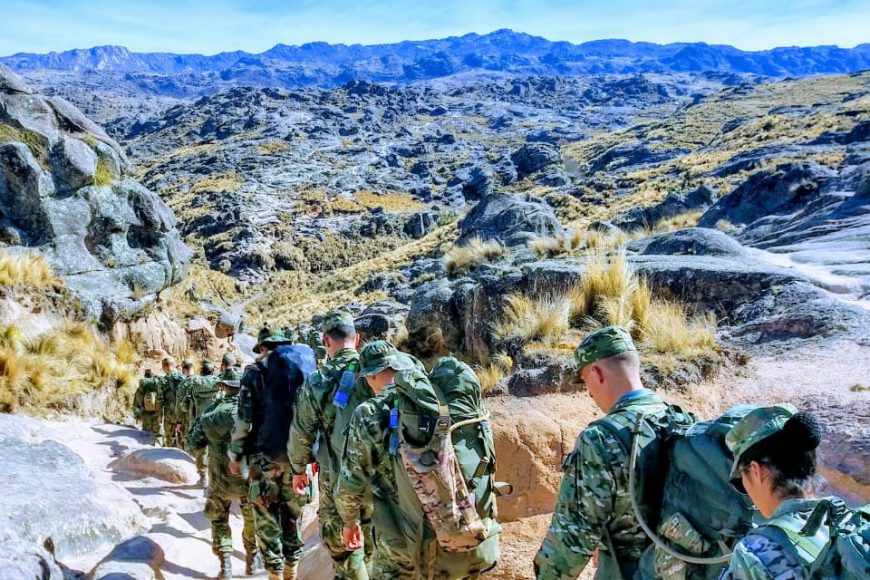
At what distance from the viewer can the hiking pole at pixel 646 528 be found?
78.6 inches

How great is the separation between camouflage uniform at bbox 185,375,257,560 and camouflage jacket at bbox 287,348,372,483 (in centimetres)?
123

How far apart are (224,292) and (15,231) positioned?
30982 mm

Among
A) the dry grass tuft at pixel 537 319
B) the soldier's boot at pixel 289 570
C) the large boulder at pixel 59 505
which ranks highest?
the dry grass tuft at pixel 537 319

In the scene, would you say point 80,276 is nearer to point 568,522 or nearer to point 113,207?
point 113,207

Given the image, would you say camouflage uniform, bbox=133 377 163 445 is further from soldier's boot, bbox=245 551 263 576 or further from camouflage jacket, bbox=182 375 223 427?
soldier's boot, bbox=245 551 263 576

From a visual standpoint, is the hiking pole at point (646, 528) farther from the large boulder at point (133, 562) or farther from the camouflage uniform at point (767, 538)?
the large boulder at point (133, 562)

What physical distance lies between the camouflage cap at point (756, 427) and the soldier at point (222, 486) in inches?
165

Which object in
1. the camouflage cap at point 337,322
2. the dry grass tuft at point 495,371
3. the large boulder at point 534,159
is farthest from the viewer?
the large boulder at point 534,159

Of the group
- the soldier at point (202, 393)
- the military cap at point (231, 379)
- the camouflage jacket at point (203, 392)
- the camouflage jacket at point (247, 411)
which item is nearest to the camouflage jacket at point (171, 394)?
the soldier at point (202, 393)

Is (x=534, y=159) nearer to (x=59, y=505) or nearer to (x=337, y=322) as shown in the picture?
(x=337, y=322)

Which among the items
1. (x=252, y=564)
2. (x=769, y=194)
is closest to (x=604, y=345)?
(x=252, y=564)

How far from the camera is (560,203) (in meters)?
43.3

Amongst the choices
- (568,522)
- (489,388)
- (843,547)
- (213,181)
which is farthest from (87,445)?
(213,181)

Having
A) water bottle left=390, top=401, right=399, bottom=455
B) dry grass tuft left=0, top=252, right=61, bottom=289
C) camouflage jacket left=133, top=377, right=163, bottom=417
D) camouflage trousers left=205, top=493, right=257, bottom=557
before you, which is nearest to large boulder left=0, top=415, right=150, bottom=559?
camouflage trousers left=205, top=493, right=257, bottom=557
